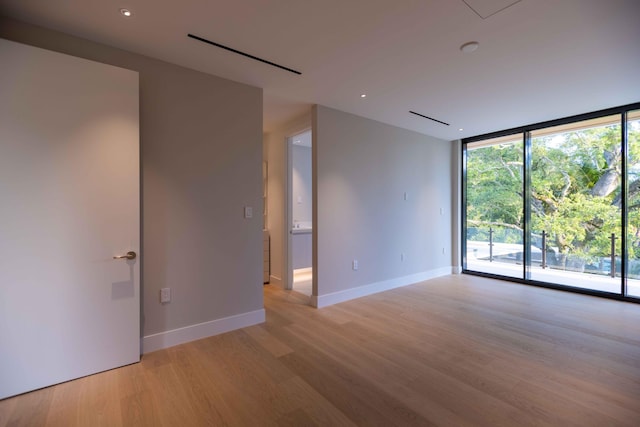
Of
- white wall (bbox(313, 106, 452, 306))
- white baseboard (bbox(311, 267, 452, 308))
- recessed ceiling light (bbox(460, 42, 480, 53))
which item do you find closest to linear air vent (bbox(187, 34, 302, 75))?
white wall (bbox(313, 106, 452, 306))

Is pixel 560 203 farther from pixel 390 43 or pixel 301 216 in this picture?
pixel 301 216

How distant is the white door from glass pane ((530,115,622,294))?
18.3 ft

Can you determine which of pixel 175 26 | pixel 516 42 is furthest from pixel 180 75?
pixel 516 42

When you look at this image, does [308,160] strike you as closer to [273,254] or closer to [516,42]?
[273,254]

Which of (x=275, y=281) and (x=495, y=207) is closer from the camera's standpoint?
(x=275, y=281)

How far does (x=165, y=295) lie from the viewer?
2572 mm

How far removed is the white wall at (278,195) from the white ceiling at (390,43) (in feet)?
3.11

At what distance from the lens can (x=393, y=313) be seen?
135 inches

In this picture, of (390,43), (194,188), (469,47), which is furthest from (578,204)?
(194,188)

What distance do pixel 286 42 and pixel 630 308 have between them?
507 centimetres

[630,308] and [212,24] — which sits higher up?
[212,24]

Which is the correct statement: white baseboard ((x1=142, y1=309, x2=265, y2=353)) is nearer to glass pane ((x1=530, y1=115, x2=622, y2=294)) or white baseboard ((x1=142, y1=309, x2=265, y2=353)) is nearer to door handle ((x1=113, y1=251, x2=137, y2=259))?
door handle ((x1=113, y1=251, x2=137, y2=259))

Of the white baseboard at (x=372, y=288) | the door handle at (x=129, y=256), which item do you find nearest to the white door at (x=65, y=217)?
the door handle at (x=129, y=256)

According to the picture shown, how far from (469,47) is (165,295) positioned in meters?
3.38
